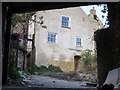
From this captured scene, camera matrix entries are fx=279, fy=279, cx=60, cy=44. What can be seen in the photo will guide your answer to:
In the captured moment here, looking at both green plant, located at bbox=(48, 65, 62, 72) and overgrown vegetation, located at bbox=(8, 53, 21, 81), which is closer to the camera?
overgrown vegetation, located at bbox=(8, 53, 21, 81)

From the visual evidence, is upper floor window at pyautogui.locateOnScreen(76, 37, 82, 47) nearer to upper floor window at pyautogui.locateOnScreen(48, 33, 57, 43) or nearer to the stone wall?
upper floor window at pyautogui.locateOnScreen(48, 33, 57, 43)

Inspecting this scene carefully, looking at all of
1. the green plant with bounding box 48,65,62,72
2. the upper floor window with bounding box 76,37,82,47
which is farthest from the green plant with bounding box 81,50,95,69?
the upper floor window with bounding box 76,37,82,47

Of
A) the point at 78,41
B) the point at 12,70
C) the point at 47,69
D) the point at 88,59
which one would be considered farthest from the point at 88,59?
the point at 12,70

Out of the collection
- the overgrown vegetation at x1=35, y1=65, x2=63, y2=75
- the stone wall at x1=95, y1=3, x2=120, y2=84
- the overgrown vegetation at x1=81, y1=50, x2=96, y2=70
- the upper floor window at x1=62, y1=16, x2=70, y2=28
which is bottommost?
the overgrown vegetation at x1=35, y1=65, x2=63, y2=75

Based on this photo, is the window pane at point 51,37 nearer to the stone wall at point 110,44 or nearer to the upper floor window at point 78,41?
the upper floor window at point 78,41

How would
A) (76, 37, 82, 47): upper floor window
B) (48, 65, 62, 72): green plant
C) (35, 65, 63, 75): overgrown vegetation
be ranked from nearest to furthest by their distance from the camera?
(35, 65, 63, 75): overgrown vegetation → (48, 65, 62, 72): green plant → (76, 37, 82, 47): upper floor window

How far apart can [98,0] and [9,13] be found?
13.3ft

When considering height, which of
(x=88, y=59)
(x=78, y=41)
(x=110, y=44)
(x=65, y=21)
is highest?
(x=65, y=21)

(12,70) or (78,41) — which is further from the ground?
(78,41)

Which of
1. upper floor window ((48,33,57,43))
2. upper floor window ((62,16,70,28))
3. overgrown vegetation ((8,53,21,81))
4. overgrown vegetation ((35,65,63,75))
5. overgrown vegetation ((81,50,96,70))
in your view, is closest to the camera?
overgrown vegetation ((8,53,21,81))

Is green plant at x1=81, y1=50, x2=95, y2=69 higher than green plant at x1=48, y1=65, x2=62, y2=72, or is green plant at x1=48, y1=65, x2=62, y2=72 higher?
green plant at x1=81, y1=50, x2=95, y2=69

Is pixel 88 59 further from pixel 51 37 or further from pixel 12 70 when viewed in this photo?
pixel 12 70

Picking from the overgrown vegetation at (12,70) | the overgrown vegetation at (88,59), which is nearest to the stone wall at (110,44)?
the overgrown vegetation at (12,70)

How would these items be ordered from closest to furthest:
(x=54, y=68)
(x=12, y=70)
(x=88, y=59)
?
(x=12, y=70) → (x=88, y=59) → (x=54, y=68)
